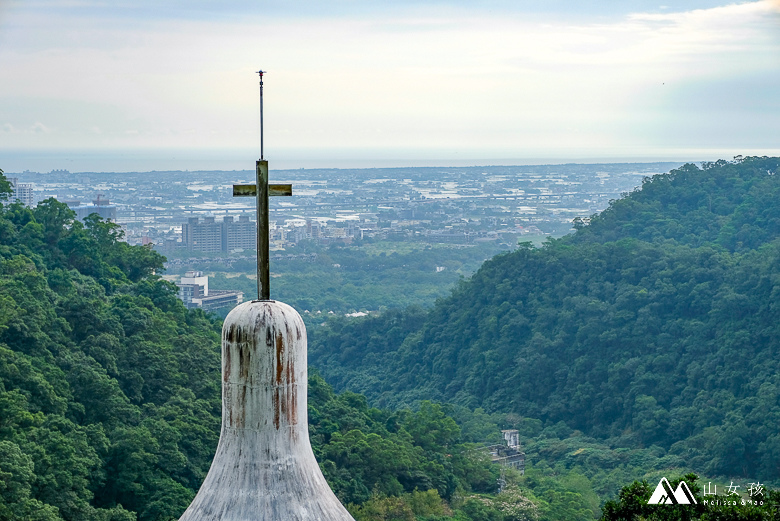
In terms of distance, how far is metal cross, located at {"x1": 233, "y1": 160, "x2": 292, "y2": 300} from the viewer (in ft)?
13.3

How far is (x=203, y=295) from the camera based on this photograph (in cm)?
5622

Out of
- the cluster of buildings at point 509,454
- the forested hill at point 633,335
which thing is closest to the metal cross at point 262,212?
the cluster of buildings at point 509,454

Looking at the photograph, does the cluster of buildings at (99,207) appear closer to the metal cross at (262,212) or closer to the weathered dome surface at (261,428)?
the metal cross at (262,212)

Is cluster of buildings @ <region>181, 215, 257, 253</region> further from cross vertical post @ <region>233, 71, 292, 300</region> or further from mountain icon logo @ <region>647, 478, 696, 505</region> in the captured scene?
cross vertical post @ <region>233, 71, 292, 300</region>

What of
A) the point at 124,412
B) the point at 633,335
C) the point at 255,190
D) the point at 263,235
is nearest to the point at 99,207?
the point at 633,335

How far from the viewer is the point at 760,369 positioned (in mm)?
35875

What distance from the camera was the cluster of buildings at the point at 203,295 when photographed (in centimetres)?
5391

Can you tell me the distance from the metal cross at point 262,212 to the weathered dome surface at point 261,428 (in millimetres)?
120

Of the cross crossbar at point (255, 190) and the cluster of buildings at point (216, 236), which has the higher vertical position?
the cross crossbar at point (255, 190)

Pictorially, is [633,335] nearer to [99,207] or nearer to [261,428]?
[261,428]

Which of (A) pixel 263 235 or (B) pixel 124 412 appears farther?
(B) pixel 124 412

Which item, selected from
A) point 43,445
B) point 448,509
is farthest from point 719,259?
point 43,445

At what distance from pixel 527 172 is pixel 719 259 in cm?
8421

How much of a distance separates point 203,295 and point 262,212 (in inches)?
2082
